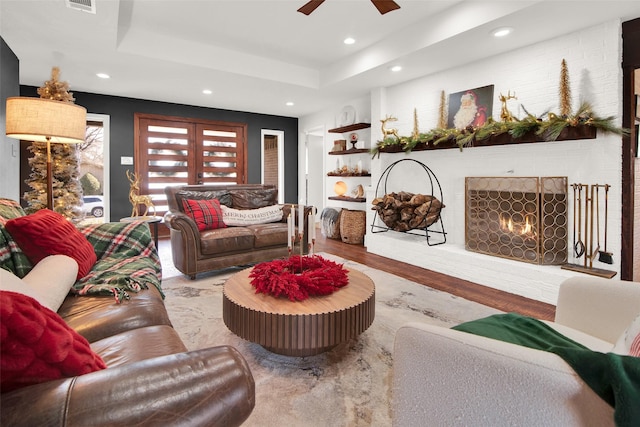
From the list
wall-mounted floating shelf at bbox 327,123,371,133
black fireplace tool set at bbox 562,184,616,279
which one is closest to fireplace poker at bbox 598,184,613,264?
black fireplace tool set at bbox 562,184,616,279

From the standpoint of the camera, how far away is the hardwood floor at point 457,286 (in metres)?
2.79

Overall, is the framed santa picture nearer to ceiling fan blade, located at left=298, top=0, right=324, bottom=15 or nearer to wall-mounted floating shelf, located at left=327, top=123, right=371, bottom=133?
wall-mounted floating shelf, located at left=327, top=123, right=371, bottom=133

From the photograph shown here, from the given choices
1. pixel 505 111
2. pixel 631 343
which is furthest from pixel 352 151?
pixel 631 343

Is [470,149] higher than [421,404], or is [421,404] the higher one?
[470,149]

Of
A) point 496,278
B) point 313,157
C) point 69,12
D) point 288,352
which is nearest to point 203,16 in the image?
point 69,12

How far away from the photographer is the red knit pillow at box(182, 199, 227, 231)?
3671mm

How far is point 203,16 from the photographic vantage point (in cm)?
349

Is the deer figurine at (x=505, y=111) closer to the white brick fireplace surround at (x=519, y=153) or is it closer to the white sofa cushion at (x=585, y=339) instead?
the white brick fireplace surround at (x=519, y=153)

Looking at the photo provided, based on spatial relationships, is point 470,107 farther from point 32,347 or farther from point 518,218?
point 32,347

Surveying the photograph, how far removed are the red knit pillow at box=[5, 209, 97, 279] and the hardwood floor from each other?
285cm

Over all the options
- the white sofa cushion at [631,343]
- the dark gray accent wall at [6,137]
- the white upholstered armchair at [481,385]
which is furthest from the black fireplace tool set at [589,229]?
the dark gray accent wall at [6,137]

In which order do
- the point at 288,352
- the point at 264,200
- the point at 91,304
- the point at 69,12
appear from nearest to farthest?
the point at 91,304
the point at 288,352
the point at 69,12
the point at 264,200

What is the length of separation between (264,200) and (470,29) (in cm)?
290

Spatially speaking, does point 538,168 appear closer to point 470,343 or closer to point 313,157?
point 470,343
